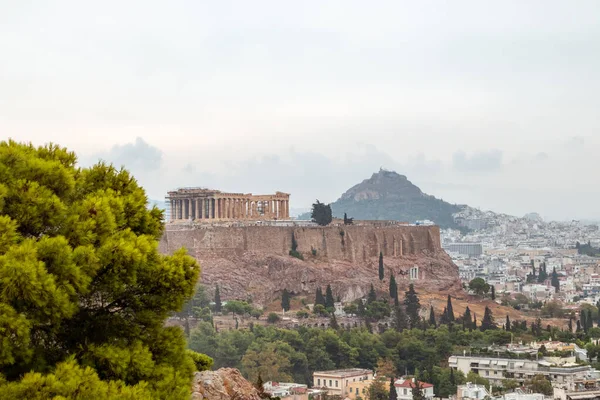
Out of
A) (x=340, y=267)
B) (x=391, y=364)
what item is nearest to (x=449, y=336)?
(x=391, y=364)

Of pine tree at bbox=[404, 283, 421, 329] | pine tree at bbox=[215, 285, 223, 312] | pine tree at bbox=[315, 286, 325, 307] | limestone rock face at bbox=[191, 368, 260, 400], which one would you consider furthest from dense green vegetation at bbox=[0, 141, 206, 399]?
pine tree at bbox=[315, 286, 325, 307]

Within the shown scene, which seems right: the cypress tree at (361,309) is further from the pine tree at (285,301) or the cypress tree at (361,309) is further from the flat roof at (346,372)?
the flat roof at (346,372)

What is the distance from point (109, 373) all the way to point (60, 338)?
63cm

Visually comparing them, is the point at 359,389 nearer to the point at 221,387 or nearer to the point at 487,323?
the point at 487,323

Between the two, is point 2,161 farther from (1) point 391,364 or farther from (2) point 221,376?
(1) point 391,364

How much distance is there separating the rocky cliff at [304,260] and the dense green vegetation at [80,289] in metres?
44.4

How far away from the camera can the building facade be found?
40.7 m

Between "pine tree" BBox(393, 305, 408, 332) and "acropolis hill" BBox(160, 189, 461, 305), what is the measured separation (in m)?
4.36

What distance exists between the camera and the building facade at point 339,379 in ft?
133

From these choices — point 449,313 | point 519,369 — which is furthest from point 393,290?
point 519,369

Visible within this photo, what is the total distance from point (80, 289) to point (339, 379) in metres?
33.1

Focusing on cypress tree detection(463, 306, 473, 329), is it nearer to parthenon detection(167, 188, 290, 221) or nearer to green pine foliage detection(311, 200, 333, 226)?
green pine foliage detection(311, 200, 333, 226)

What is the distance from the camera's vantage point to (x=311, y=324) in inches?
2058

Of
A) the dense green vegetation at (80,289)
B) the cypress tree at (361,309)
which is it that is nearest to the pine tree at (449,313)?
the cypress tree at (361,309)
